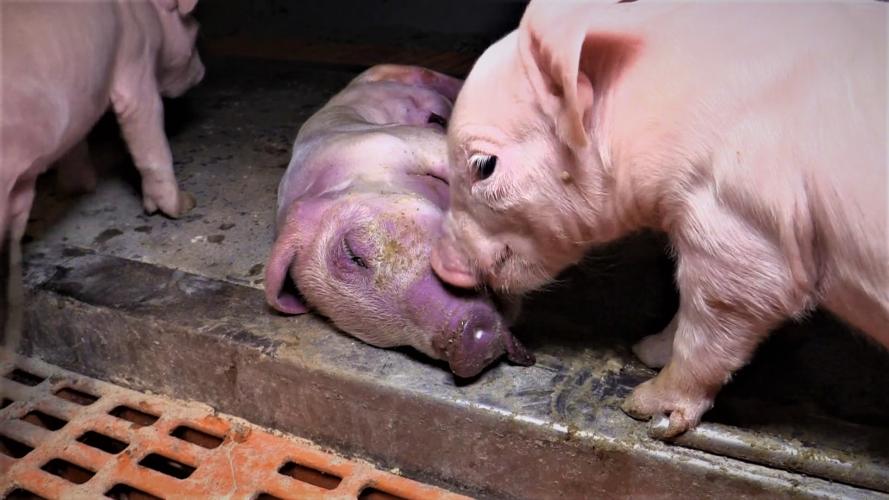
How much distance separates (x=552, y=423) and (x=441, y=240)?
1.59 ft

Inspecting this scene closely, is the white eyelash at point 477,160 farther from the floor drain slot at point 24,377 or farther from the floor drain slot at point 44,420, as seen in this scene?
the floor drain slot at point 24,377

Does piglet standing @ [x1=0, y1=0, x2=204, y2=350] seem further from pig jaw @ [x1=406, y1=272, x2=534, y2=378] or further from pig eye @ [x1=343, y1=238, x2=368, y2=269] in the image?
pig jaw @ [x1=406, y1=272, x2=534, y2=378]

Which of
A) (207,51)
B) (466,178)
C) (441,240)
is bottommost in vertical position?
(207,51)

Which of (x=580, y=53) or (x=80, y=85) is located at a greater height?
(x=580, y=53)

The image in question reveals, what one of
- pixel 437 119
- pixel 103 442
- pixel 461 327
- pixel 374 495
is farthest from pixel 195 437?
pixel 437 119

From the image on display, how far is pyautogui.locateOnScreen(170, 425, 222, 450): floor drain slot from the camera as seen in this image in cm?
237

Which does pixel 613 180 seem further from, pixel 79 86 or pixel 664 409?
pixel 79 86

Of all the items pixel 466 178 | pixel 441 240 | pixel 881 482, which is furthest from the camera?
pixel 441 240

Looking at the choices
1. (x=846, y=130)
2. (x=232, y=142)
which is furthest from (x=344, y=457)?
(x=232, y=142)

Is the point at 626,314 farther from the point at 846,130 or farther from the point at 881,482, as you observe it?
the point at 846,130

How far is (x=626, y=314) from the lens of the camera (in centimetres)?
235

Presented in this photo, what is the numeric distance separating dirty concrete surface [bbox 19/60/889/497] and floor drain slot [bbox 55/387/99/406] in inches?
2.6

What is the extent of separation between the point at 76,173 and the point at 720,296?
236cm

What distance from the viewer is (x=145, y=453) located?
2.24m
